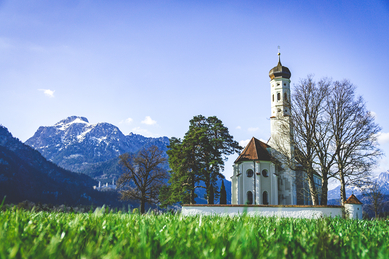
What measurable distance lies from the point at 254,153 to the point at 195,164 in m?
9.55

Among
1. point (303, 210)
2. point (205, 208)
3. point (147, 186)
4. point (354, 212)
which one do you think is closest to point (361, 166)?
point (354, 212)

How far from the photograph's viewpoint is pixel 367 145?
28094 millimetres

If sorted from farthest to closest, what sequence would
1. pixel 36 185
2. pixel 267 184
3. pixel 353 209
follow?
pixel 36 185, pixel 267 184, pixel 353 209

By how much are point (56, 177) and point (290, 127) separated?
197 meters

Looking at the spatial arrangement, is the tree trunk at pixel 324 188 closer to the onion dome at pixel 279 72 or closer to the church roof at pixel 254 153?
the church roof at pixel 254 153

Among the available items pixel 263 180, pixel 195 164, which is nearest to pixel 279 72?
pixel 263 180

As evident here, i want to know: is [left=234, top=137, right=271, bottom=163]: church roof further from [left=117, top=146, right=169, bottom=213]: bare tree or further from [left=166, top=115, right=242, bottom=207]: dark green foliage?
[left=117, top=146, right=169, bottom=213]: bare tree

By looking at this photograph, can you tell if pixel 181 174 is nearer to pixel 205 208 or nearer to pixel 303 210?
pixel 205 208

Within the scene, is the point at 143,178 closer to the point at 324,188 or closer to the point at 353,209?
the point at 324,188

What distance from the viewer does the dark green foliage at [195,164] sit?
37.4 metres

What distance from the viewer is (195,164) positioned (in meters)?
38.2

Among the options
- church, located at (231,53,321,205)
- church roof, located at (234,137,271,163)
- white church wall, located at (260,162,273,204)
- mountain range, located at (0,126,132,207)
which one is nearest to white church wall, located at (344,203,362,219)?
church, located at (231,53,321,205)

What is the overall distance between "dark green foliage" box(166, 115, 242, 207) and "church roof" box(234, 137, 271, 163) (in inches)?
123


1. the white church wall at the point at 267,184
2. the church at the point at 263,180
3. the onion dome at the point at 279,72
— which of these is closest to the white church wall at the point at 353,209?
the church at the point at 263,180
